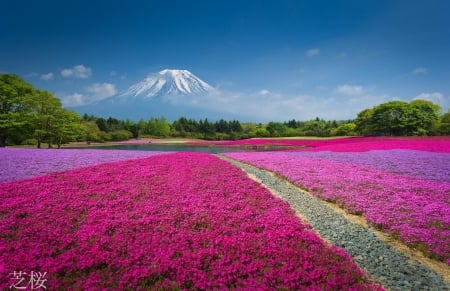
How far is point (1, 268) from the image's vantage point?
196 inches

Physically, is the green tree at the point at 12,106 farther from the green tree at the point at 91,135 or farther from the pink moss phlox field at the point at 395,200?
the pink moss phlox field at the point at 395,200

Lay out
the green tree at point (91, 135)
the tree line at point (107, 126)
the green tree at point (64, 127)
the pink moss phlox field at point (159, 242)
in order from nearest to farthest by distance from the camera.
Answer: the pink moss phlox field at point (159, 242), the tree line at point (107, 126), the green tree at point (64, 127), the green tree at point (91, 135)

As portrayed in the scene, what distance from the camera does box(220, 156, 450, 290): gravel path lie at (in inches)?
222

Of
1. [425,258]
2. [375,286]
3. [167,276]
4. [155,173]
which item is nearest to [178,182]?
[155,173]

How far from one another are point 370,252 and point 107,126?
355 feet

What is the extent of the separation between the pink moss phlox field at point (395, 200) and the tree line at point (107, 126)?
37577 millimetres

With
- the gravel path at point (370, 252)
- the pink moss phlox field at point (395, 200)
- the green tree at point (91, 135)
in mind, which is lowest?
the gravel path at point (370, 252)

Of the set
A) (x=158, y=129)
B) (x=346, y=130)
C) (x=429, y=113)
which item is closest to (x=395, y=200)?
(x=429, y=113)

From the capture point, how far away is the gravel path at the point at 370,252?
18.5ft

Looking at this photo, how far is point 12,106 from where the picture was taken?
32156mm

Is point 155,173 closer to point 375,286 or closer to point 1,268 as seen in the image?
point 1,268

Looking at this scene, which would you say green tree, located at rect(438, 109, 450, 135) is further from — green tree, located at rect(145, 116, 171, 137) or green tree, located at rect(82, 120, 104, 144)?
green tree, located at rect(82, 120, 104, 144)

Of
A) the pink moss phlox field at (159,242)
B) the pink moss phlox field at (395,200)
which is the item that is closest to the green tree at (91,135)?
the pink moss phlox field at (159,242)

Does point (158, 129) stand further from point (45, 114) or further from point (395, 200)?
point (395, 200)
